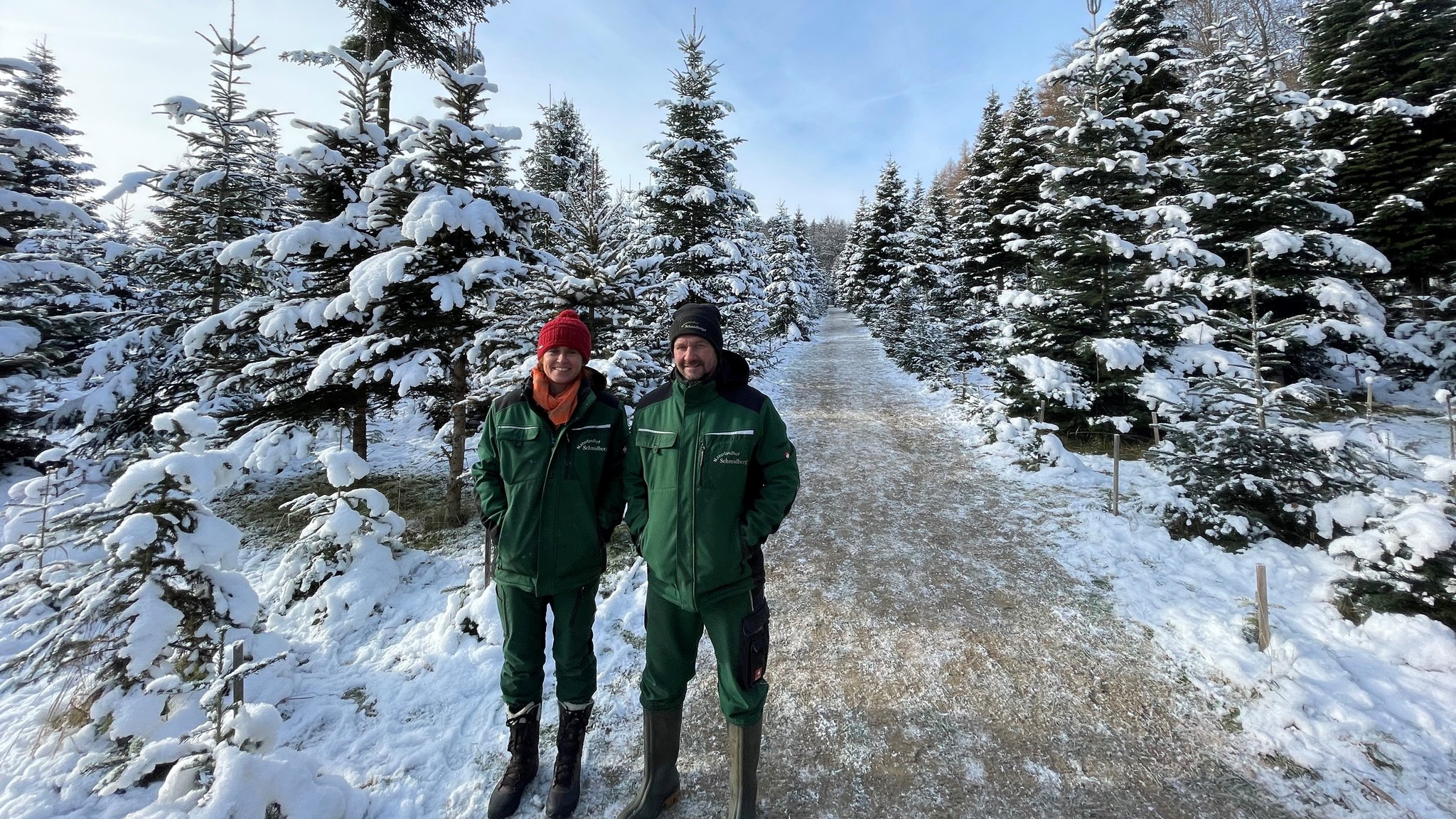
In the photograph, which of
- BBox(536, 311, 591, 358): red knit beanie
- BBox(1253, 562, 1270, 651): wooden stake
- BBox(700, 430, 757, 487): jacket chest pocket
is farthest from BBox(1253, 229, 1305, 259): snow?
BBox(536, 311, 591, 358): red knit beanie

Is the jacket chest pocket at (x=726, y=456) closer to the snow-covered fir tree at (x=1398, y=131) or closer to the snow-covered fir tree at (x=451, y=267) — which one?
the snow-covered fir tree at (x=451, y=267)

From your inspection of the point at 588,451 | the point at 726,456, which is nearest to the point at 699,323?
the point at 726,456

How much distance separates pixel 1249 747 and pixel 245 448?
1000cm

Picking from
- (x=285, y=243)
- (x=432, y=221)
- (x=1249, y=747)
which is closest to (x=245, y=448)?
(x=285, y=243)

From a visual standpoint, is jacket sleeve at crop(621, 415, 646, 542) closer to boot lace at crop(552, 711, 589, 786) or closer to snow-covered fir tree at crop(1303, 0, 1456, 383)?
boot lace at crop(552, 711, 589, 786)

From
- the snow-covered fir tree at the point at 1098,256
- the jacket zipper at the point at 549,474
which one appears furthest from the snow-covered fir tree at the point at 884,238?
the jacket zipper at the point at 549,474

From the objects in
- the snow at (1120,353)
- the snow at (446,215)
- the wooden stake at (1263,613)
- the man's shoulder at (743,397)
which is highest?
the snow at (446,215)

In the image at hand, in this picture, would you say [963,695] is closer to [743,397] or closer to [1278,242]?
[743,397]

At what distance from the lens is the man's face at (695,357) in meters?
2.77

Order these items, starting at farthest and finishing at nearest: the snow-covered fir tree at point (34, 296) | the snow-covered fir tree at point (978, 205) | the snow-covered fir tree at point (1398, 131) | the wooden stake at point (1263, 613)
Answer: the snow-covered fir tree at point (978, 205) < the snow-covered fir tree at point (1398, 131) < the snow-covered fir tree at point (34, 296) < the wooden stake at point (1263, 613)

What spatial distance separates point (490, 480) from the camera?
3.15 meters

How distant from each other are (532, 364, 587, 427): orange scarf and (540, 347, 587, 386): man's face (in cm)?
5

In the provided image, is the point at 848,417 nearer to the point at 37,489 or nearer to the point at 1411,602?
the point at 1411,602

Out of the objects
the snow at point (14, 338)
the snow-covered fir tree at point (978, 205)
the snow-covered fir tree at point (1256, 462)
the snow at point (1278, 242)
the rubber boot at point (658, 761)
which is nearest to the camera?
A: the rubber boot at point (658, 761)
